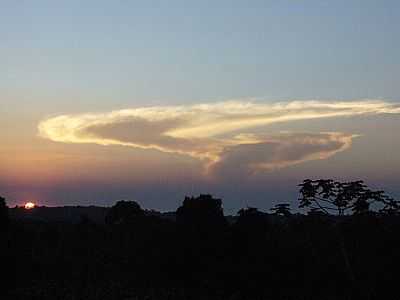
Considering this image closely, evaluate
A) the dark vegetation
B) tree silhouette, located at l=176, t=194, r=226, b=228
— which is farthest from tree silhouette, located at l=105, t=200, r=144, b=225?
tree silhouette, located at l=176, t=194, r=226, b=228

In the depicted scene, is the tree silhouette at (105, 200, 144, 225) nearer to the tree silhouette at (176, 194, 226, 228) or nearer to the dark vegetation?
the dark vegetation

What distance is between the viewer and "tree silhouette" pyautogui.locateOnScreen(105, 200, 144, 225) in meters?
56.2

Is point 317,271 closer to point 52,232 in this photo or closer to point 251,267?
point 251,267

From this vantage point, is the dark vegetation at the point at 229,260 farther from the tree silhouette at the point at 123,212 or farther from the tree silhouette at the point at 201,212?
the tree silhouette at the point at 123,212

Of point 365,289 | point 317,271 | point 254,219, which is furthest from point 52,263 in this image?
point 365,289

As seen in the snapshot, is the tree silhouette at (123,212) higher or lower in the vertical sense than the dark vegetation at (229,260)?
higher

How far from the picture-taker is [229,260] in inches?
1432

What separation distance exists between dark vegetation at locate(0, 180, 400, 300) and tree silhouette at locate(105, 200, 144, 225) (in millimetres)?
11042

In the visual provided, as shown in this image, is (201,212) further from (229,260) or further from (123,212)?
(123,212)

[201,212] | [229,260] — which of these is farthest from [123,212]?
[229,260]

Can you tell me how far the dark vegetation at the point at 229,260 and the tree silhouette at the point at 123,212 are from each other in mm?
11042

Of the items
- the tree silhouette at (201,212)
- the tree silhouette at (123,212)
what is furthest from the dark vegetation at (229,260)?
the tree silhouette at (123,212)

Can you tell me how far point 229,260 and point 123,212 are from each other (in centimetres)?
2257

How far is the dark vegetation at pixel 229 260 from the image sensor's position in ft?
113
